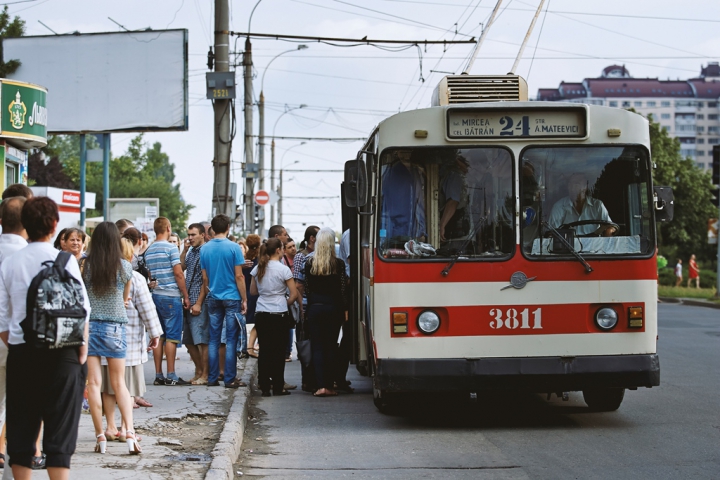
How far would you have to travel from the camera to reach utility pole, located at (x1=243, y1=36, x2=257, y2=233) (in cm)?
2453

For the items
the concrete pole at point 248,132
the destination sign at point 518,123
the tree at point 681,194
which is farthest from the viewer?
the tree at point 681,194

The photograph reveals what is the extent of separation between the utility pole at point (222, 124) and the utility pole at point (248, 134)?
6.13 meters

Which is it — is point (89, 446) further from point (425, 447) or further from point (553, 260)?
point (553, 260)

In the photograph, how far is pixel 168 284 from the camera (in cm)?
1120

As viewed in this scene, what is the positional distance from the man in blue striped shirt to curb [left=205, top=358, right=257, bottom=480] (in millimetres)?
1048

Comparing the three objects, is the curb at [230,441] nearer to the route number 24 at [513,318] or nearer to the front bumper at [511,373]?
the front bumper at [511,373]

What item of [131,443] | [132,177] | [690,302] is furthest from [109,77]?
[132,177]

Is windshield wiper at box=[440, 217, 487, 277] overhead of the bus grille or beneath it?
beneath

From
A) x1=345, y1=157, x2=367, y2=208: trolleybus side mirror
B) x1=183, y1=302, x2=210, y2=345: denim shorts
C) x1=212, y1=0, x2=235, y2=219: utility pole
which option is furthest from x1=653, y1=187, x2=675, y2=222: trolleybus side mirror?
x1=212, y1=0, x2=235, y2=219: utility pole

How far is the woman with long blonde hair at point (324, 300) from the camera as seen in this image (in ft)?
35.5

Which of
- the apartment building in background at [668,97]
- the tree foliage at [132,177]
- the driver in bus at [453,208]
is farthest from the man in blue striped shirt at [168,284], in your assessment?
the apartment building in background at [668,97]

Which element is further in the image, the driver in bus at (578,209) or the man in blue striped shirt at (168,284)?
the man in blue striped shirt at (168,284)

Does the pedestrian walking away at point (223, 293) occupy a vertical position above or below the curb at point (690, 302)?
above

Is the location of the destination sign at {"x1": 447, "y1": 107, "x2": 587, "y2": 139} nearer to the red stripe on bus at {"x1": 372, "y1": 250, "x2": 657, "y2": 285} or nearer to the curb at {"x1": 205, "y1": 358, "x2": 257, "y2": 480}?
the red stripe on bus at {"x1": 372, "y1": 250, "x2": 657, "y2": 285}
